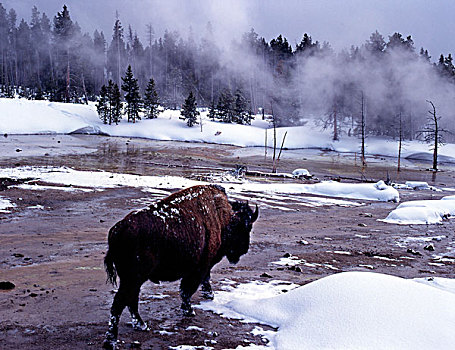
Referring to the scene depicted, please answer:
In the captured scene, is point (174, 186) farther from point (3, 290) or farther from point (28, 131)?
point (28, 131)

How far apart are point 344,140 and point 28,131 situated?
129ft

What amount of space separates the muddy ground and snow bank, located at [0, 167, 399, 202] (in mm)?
1307

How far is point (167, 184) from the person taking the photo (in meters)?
17.7

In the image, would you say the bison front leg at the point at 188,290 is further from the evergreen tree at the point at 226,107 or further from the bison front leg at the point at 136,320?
the evergreen tree at the point at 226,107

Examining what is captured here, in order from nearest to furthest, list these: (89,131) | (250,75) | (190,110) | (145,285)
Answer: (145,285)
(89,131)
(190,110)
(250,75)

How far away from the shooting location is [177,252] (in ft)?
14.2

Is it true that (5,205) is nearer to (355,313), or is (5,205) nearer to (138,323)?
(138,323)

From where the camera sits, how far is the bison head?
206 inches

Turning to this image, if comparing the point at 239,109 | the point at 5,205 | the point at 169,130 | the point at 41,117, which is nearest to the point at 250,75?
the point at 239,109

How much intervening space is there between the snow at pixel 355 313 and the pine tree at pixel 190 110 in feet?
168

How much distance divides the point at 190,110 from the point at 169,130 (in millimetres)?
4099

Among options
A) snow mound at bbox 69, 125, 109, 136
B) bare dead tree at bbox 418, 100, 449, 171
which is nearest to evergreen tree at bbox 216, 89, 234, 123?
snow mound at bbox 69, 125, 109, 136

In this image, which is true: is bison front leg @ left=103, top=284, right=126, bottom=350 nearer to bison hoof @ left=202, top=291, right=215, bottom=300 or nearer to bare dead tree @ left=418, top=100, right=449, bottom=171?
bison hoof @ left=202, top=291, right=215, bottom=300

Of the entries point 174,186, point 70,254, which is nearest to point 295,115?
Result: point 174,186
